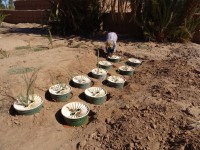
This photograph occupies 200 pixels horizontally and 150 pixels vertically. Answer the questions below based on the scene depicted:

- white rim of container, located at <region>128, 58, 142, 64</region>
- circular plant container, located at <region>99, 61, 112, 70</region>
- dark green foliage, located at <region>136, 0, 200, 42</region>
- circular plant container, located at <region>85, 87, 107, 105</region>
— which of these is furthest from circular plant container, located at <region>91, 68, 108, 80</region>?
dark green foliage, located at <region>136, 0, 200, 42</region>

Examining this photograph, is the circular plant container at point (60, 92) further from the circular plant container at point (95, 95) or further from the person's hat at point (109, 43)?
the person's hat at point (109, 43)

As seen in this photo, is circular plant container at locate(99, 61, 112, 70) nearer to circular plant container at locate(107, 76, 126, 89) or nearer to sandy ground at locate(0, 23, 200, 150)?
sandy ground at locate(0, 23, 200, 150)

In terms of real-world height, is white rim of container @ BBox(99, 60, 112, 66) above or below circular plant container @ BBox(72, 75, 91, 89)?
above

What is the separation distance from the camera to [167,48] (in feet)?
18.2

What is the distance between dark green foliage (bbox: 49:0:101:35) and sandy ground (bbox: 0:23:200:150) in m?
2.24

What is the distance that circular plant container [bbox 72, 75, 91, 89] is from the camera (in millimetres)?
3641

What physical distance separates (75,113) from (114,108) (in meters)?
0.52

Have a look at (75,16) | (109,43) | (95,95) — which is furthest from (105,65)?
(75,16)

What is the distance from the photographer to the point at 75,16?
695 centimetres

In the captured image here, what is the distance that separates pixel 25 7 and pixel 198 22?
786cm

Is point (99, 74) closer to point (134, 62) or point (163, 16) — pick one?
point (134, 62)

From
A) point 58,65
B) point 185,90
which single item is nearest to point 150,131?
point 185,90

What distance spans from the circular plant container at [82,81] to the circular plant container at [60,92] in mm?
213

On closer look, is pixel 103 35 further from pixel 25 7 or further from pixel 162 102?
pixel 25 7
